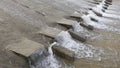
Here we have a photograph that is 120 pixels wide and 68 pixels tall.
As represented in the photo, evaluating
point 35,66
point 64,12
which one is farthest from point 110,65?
point 64,12

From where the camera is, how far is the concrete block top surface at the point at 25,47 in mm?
2316

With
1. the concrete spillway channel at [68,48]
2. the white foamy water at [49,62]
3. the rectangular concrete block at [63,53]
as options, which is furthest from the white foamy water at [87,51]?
the white foamy water at [49,62]

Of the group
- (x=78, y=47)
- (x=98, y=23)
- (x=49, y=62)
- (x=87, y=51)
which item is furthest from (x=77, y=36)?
(x=98, y=23)

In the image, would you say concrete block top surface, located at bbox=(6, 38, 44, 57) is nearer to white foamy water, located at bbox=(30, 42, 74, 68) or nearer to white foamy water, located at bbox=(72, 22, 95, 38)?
white foamy water, located at bbox=(30, 42, 74, 68)

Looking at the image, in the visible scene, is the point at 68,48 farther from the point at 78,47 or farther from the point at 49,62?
the point at 49,62

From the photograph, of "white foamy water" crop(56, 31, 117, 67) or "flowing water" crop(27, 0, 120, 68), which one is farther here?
"white foamy water" crop(56, 31, 117, 67)

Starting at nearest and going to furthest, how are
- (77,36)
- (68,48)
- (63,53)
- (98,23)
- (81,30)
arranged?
1. (63,53)
2. (68,48)
3. (77,36)
4. (81,30)
5. (98,23)

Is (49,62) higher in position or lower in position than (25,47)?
lower

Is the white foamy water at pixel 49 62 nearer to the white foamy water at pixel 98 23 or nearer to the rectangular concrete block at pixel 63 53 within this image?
the rectangular concrete block at pixel 63 53

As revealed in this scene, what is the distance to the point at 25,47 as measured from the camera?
243cm

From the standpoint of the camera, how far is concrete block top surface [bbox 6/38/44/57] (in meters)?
2.32

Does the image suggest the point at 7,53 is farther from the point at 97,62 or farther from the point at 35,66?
the point at 97,62

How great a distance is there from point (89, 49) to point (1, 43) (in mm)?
1362

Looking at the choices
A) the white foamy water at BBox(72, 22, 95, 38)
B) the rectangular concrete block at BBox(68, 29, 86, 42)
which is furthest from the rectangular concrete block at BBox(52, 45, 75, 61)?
the white foamy water at BBox(72, 22, 95, 38)
